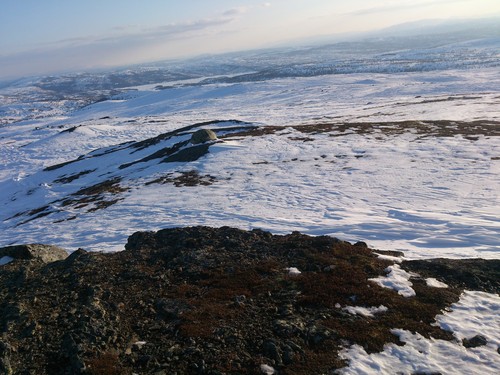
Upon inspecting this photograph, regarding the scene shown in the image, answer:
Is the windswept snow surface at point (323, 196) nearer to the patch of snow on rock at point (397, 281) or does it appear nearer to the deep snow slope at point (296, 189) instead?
the deep snow slope at point (296, 189)

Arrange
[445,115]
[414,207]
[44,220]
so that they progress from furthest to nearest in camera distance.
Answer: [445,115] → [44,220] → [414,207]

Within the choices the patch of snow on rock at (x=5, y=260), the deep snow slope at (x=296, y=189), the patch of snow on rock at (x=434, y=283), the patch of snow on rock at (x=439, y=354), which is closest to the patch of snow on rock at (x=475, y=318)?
the patch of snow on rock at (x=439, y=354)

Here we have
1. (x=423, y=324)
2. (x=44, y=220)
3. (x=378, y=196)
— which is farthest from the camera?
(x=44, y=220)

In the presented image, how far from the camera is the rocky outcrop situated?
8.32m

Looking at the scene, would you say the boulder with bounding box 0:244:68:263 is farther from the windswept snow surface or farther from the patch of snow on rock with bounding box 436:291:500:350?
the patch of snow on rock with bounding box 436:291:500:350

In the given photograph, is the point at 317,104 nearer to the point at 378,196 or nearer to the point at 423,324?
the point at 378,196

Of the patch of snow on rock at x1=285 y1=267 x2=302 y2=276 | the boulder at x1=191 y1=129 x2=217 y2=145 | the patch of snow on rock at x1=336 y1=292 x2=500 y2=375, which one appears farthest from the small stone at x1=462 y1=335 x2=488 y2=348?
the boulder at x1=191 y1=129 x2=217 y2=145

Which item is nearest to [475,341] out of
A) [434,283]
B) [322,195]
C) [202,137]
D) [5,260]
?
[434,283]

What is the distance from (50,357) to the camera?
27.6 ft

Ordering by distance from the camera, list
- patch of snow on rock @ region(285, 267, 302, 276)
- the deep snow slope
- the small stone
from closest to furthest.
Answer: the small stone → patch of snow on rock @ region(285, 267, 302, 276) → the deep snow slope

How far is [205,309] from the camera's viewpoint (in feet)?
33.4

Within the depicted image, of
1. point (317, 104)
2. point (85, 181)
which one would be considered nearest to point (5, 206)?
point (85, 181)

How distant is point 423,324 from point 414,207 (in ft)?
42.3

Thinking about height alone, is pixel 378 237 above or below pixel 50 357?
below
